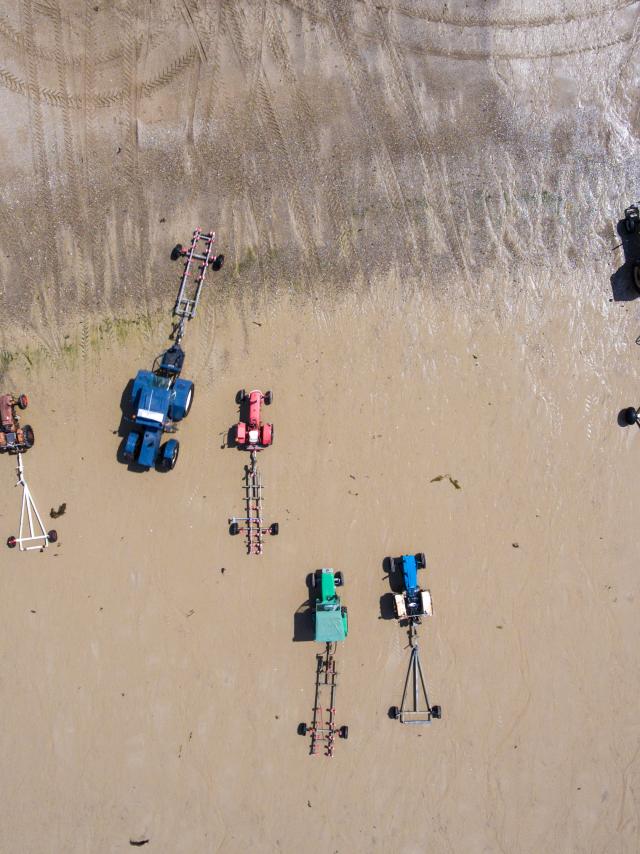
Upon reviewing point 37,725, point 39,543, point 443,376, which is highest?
point 443,376

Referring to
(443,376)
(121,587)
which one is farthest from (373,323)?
(121,587)

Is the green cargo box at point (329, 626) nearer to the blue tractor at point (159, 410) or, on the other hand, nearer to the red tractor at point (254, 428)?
the red tractor at point (254, 428)

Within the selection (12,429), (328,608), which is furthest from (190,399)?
(328,608)

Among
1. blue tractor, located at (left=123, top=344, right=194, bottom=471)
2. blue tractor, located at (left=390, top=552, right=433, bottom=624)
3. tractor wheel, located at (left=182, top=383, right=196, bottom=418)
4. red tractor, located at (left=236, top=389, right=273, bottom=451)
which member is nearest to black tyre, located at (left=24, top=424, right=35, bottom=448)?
blue tractor, located at (left=123, top=344, right=194, bottom=471)

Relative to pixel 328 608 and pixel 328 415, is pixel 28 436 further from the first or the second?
pixel 328 608

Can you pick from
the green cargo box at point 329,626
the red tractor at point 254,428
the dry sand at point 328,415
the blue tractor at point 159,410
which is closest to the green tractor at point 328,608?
the green cargo box at point 329,626

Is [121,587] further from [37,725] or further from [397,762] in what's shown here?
[397,762]
